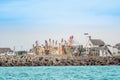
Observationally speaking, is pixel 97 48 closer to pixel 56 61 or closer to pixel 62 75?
pixel 56 61

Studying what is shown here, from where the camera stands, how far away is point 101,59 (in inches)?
3194

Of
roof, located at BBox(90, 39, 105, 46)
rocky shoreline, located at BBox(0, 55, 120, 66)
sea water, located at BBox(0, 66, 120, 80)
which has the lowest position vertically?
sea water, located at BBox(0, 66, 120, 80)

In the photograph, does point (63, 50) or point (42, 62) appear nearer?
point (42, 62)

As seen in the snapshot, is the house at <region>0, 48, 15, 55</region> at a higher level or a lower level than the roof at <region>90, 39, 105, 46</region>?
lower

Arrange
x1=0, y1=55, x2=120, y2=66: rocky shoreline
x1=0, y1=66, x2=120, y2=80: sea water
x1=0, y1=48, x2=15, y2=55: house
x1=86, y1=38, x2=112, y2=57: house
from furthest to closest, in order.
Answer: x1=0, y1=48, x2=15, y2=55: house → x1=86, y1=38, x2=112, y2=57: house → x1=0, y1=55, x2=120, y2=66: rocky shoreline → x1=0, y1=66, x2=120, y2=80: sea water

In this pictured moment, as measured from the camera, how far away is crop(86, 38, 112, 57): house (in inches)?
4028

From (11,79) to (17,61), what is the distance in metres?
42.5

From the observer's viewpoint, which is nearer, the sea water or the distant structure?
the sea water

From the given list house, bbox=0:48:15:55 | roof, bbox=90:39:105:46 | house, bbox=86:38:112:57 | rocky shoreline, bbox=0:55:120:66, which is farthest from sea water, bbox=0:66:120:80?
house, bbox=0:48:15:55

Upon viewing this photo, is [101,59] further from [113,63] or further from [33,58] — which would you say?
[33,58]

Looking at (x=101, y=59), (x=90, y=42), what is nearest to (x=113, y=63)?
(x=101, y=59)

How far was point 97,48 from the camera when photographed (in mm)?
104750

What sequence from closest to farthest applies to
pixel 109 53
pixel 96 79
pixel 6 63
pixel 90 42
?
pixel 96 79, pixel 6 63, pixel 109 53, pixel 90 42

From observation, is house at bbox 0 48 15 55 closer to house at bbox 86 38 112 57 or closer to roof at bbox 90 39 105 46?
house at bbox 86 38 112 57
